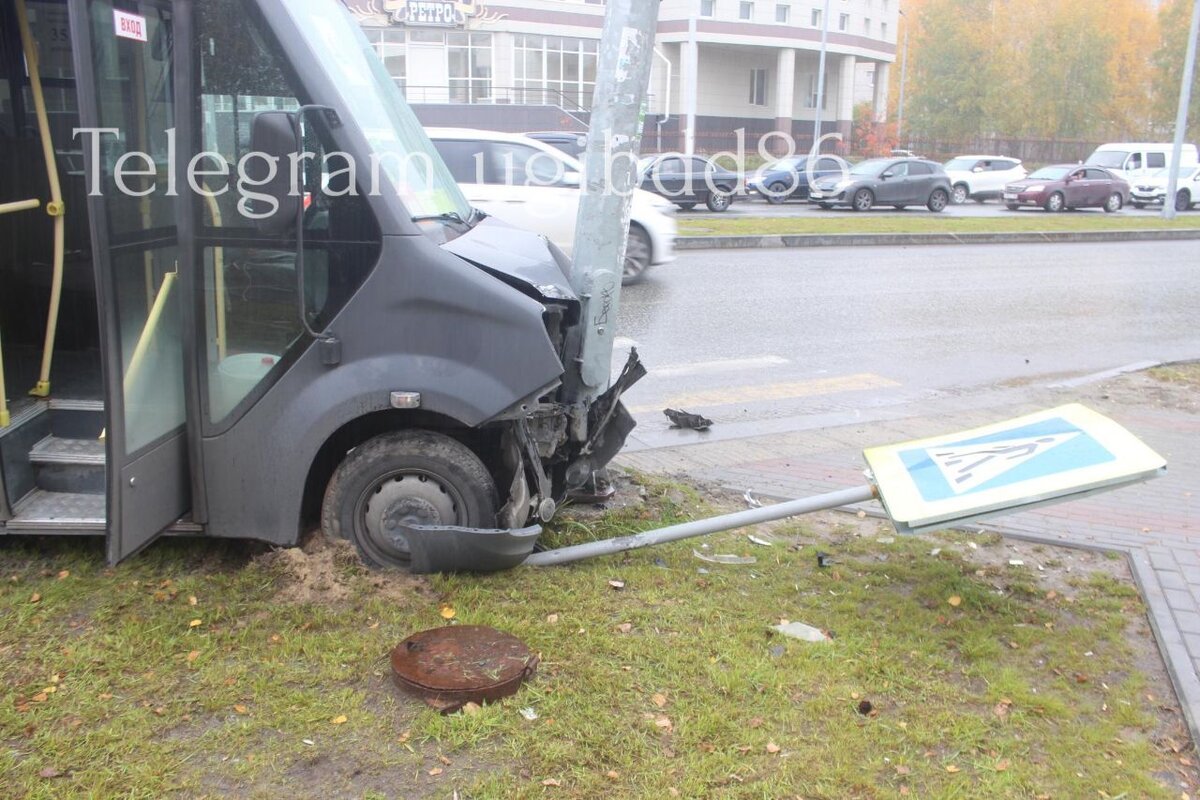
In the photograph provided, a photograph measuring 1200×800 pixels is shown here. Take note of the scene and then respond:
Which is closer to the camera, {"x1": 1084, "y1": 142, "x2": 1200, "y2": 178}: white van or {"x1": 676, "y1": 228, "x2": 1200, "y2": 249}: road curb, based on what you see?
{"x1": 676, "y1": 228, "x2": 1200, "y2": 249}: road curb

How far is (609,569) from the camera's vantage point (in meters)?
4.52

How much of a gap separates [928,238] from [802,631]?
60.4 feet

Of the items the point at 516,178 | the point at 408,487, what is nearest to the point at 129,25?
the point at 408,487

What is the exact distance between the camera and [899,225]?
22.9m

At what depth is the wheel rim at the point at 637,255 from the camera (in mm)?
13727

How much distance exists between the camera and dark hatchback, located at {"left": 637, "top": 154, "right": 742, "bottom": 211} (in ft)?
91.2

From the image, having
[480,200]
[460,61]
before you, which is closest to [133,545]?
[480,200]

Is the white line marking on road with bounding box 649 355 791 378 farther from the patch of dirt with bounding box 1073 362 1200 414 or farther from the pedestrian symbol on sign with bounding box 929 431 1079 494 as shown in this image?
the pedestrian symbol on sign with bounding box 929 431 1079 494

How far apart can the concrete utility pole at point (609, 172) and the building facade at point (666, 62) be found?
32728mm

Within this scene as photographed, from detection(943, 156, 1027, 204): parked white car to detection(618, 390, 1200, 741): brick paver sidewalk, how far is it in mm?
30121

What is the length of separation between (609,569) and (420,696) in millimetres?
1272

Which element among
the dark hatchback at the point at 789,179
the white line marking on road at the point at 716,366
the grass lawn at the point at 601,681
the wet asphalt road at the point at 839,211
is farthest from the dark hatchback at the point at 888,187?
the grass lawn at the point at 601,681

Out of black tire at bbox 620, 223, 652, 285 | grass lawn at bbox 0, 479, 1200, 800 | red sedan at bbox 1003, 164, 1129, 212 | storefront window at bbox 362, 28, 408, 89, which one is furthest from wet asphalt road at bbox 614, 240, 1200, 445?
storefront window at bbox 362, 28, 408, 89

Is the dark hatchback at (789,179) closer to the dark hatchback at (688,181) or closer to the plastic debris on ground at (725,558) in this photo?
the dark hatchback at (688,181)
